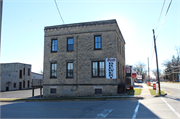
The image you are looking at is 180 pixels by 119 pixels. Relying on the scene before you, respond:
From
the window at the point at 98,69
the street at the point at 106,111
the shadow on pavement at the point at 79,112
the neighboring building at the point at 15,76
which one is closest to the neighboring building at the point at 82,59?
the window at the point at 98,69

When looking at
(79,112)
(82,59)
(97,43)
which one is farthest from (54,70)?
(79,112)

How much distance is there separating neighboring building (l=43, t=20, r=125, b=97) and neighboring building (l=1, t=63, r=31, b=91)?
27013mm

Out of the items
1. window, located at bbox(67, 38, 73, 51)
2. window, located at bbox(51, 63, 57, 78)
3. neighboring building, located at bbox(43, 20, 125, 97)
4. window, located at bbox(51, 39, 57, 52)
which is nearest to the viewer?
neighboring building, located at bbox(43, 20, 125, 97)

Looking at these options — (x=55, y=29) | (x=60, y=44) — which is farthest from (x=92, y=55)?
(x=55, y=29)

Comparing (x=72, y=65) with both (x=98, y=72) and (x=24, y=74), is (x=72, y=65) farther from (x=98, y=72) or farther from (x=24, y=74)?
(x=24, y=74)

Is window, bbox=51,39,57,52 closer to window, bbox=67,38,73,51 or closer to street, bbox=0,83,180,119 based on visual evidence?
window, bbox=67,38,73,51

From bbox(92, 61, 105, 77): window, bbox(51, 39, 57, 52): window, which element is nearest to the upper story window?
bbox(92, 61, 105, 77): window

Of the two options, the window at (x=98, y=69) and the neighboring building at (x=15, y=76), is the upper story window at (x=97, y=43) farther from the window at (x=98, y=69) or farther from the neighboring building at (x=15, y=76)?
the neighboring building at (x=15, y=76)

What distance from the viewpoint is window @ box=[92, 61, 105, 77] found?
20.2 metres

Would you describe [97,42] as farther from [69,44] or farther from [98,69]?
[69,44]

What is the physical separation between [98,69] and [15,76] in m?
34.1

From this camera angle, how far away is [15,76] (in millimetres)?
46625

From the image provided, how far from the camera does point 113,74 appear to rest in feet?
64.4

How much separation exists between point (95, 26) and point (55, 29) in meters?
5.49
